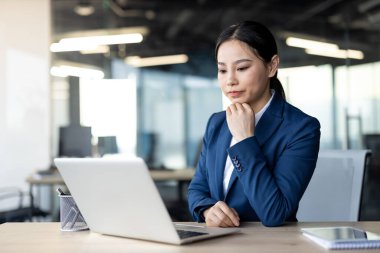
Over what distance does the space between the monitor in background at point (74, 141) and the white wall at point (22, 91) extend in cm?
138

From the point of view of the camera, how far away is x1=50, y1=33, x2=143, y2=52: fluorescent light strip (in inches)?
297

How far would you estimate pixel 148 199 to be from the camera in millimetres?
1360

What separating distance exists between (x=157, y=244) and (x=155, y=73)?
22.6 ft

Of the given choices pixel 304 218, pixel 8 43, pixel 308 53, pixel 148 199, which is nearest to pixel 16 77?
pixel 8 43

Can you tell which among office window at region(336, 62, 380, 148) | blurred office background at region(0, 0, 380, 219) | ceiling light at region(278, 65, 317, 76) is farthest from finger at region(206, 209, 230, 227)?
ceiling light at region(278, 65, 317, 76)

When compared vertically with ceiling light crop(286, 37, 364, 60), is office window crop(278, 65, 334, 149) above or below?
below

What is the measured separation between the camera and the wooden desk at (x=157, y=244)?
4.48ft

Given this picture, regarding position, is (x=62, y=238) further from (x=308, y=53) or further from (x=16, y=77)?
(x=308, y=53)

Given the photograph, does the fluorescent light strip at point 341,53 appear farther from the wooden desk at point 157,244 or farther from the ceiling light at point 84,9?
the wooden desk at point 157,244

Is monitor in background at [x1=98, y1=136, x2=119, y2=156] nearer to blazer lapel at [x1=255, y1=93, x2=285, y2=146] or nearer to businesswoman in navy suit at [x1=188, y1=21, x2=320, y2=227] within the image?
businesswoman in navy suit at [x1=188, y1=21, x2=320, y2=227]

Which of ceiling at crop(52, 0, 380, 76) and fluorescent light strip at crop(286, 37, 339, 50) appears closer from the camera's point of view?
ceiling at crop(52, 0, 380, 76)

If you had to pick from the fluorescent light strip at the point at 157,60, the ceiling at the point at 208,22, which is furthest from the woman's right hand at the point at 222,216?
the fluorescent light strip at the point at 157,60

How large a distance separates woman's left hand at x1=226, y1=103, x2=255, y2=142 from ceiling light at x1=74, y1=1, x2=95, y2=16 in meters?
6.38

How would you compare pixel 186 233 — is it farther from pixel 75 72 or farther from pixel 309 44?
pixel 309 44
